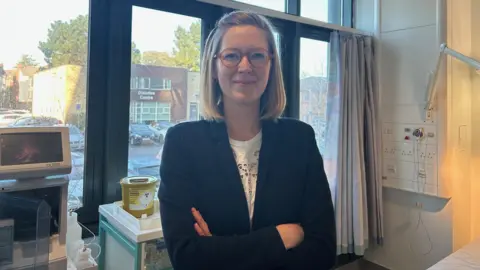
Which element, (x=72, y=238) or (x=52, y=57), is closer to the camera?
(x=72, y=238)

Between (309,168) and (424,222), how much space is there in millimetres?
1876

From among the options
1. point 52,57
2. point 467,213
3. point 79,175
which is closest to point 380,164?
point 467,213

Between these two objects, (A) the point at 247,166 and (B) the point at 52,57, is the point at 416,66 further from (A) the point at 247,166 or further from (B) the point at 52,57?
(B) the point at 52,57

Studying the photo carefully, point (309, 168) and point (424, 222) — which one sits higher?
point (309, 168)

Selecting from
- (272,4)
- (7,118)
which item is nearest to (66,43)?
(7,118)

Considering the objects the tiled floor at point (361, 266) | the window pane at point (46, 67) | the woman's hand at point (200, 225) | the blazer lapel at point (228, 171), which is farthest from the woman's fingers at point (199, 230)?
the tiled floor at point (361, 266)

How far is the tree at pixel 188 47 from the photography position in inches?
79.0

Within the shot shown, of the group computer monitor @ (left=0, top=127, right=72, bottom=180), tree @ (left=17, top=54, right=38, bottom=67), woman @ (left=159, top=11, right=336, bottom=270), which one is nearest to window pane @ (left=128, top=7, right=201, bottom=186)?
tree @ (left=17, top=54, right=38, bottom=67)

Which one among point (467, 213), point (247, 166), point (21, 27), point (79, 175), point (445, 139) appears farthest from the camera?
point (467, 213)

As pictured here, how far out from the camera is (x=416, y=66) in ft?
7.92

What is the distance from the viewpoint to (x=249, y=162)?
3.34ft

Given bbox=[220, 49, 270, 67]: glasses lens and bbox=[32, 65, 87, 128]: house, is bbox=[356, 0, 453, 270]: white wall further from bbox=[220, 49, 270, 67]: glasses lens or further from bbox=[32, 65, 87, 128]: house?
bbox=[32, 65, 87, 128]: house

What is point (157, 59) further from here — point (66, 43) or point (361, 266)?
point (361, 266)

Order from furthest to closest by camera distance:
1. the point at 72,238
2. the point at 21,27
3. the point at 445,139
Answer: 1. the point at 445,139
2. the point at 21,27
3. the point at 72,238
